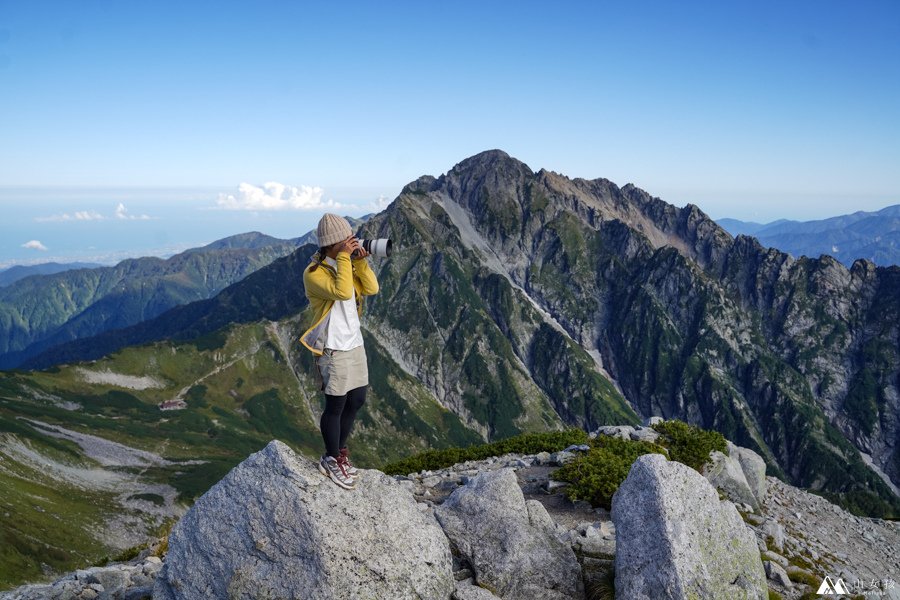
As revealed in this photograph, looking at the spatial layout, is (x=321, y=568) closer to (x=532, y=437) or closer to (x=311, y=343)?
(x=311, y=343)

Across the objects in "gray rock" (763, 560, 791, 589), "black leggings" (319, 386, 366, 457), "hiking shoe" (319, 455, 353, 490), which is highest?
"black leggings" (319, 386, 366, 457)

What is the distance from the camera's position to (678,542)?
9.84 meters

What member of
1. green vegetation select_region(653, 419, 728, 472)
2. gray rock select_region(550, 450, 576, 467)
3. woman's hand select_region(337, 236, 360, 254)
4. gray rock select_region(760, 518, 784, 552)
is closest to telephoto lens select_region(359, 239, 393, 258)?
woman's hand select_region(337, 236, 360, 254)

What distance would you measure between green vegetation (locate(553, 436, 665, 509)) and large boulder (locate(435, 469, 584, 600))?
489cm

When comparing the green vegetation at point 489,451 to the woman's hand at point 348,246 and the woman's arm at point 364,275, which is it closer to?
the woman's arm at point 364,275

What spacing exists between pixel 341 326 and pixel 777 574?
13004 mm

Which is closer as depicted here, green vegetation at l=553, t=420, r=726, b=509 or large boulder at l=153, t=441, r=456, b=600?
large boulder at l=153, t=441, r=456, b=600

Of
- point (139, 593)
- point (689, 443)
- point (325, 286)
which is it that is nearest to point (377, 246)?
point (325, 286)

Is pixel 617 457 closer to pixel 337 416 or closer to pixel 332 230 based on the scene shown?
pixel 337 416

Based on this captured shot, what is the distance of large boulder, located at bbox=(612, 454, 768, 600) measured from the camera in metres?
9.61

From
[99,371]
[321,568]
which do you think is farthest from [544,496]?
[99,371]

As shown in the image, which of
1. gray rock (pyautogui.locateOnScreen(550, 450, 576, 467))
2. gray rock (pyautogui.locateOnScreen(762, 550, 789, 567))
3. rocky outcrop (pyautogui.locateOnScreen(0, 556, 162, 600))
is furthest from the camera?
gray rock (pyautogui.locateOnScreen(550, 450, 576, 467))

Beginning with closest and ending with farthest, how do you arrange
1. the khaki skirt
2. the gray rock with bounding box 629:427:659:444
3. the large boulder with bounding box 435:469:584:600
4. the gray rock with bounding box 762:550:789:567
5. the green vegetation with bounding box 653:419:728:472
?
the khaki skirt, the large boulder with bounding box 435:469:584:600, the gray rock with bounding box 762:550:789:567, the green vegetation with bounding box 653:419:728:472, the gray rock with bounding box 629:427:659:444

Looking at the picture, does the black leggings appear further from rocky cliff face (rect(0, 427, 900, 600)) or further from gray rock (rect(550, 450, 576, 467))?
gray rock (rect(550, 450, 576, 467))
